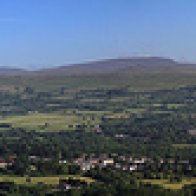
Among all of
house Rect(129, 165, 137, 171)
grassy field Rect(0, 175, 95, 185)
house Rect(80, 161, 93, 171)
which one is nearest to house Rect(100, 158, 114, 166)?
house Rect(80, 161, 93, 171)

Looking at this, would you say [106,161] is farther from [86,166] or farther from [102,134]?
[102,134]

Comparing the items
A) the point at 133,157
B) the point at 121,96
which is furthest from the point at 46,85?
the point at 133,157

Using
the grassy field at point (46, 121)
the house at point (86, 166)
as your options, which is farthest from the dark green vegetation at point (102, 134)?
the house at point (86, 166)

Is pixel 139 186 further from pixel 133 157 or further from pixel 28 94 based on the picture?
pixel 28 94

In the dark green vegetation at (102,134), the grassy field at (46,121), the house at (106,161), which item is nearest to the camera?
the dark green vegetation at (102,134)

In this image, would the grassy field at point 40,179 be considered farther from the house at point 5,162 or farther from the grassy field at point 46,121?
the grassy field at point 46,121

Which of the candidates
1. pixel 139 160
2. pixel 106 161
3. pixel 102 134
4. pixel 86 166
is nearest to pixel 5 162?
pixel 86 166
